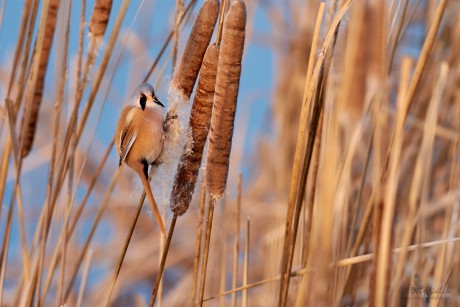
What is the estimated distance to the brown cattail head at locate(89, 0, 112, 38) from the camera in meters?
1.04

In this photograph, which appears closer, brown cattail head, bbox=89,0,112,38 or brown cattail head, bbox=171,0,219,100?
brown cattail head, bbox=171,0,219,100

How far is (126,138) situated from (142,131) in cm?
6

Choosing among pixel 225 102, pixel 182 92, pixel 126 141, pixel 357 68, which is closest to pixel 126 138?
pixel 126 141

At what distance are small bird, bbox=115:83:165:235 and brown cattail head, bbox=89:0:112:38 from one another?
0.40 ft

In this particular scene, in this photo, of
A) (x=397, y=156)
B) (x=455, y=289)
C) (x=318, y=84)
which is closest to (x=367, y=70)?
(x=455, y=289)

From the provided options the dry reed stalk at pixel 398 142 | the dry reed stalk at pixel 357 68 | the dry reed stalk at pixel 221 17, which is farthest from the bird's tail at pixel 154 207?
the dry reed stalk at pixel 357 68

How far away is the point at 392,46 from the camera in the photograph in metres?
1.03

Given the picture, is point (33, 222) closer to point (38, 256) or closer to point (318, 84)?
point (38, 256)

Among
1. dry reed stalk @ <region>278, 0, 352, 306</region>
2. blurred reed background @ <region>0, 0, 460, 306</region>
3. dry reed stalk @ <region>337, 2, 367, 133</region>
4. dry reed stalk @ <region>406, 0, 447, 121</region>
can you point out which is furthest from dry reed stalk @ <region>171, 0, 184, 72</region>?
dry reed stalk @ <region>337, 2, 367, 133</region>

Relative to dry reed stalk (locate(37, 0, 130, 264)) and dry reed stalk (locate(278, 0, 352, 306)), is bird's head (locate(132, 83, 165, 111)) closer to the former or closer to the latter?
dry reed stalk (locate(37, 0, 130, 264))

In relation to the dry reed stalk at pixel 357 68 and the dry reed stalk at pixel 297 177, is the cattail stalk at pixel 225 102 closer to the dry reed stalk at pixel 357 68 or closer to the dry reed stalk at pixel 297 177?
the dry reed stalk at pixel 297 177

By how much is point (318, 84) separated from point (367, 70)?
52.8 inches

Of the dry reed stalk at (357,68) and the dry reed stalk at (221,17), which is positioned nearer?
the dry reed stalk at (221,17)

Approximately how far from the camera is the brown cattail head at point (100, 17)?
3.43 feet
